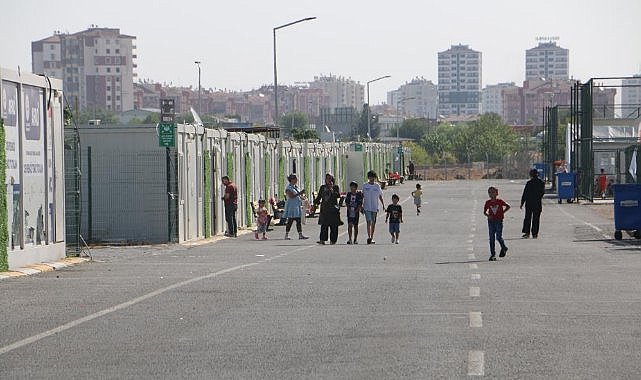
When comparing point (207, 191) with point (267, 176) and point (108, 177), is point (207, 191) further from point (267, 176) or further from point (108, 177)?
point (267, 176)

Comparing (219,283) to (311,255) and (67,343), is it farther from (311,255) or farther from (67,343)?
(311,255)

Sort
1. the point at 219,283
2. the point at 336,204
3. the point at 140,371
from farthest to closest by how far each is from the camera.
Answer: the point at 336,204 → the point at 219,283 → the point at 140,371

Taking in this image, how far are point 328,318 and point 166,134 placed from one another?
67.3 feet

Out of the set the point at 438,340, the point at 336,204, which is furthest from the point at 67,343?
the point at 336,204

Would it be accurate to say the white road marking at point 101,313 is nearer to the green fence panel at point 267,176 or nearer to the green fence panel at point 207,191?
the green fence panel at point 207,191

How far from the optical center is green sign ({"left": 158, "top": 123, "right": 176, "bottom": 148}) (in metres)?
34.0

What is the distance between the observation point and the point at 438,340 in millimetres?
12180

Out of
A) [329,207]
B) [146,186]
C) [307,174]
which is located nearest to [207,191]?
[146,186]

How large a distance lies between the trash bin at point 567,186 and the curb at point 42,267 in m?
41.5

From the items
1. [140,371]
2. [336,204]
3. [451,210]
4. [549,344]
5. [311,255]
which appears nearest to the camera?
[140,371]

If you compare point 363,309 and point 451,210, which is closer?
point 363,309

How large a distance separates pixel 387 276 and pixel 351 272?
111cm

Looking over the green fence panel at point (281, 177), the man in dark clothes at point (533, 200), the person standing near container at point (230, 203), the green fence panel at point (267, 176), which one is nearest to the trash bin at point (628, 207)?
the man in dark clothes at point (533, 200)

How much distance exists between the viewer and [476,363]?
421 inches
